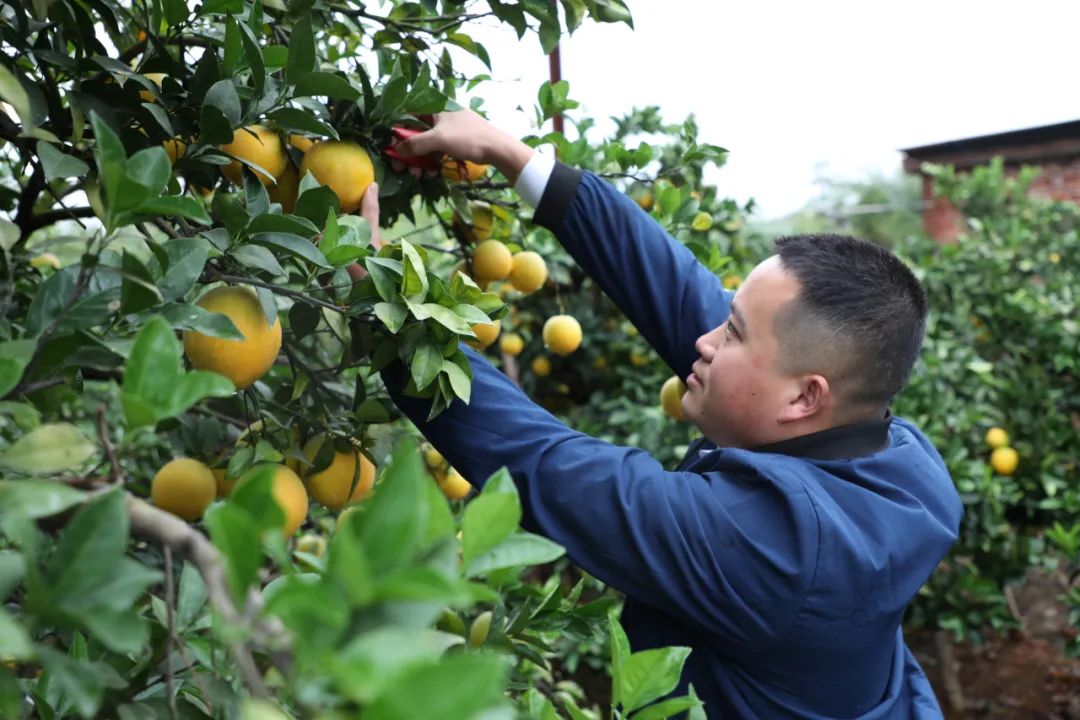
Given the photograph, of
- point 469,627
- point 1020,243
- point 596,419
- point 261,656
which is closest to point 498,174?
point 469,627

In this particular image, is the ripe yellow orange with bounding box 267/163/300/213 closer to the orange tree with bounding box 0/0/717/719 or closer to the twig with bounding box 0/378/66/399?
the orange tree with bounding box 0/0/717/719

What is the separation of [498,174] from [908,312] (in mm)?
723

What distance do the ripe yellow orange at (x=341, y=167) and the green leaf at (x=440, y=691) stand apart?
2.51 ft

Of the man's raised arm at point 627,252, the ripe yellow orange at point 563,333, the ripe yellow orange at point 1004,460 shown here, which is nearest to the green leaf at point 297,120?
the man's raised arm at point 627,252

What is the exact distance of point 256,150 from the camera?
1.02m

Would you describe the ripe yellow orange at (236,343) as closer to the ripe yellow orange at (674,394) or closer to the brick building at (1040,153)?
the ripe yellow orange at (674,394)

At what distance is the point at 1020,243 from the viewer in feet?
Answer: 12.0

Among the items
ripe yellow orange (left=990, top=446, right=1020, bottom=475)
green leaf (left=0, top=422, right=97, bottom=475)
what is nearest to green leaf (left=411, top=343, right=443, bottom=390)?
green leaf (left=0, top=422, right=97, bottom=475)

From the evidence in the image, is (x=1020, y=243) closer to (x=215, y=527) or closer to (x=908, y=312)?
(x=908, y=312)

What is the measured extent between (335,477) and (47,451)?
A: 1.69ft

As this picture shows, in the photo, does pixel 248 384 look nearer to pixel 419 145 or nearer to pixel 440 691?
pixel 419 145

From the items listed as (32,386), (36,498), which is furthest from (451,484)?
(36,498)

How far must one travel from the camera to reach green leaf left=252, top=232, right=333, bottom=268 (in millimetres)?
820

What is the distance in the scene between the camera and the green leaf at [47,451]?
0.58 meters
